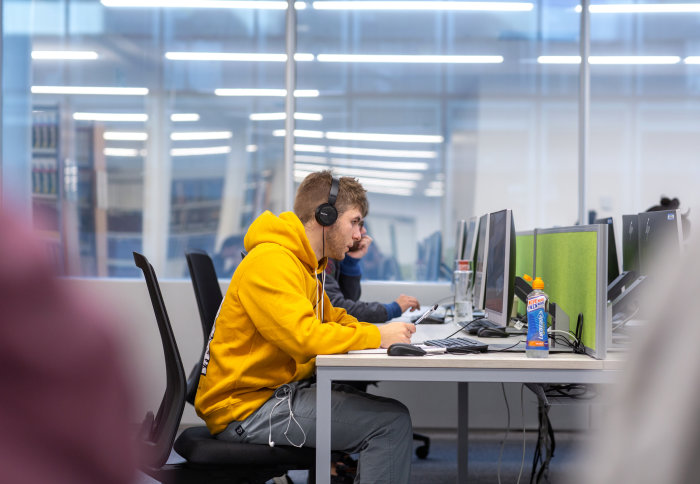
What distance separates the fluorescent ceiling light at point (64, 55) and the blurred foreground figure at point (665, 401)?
4335mm

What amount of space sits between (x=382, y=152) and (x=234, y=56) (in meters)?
1.04

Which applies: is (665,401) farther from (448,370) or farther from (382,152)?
(382,152)

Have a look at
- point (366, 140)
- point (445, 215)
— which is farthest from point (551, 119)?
point (366, 140)

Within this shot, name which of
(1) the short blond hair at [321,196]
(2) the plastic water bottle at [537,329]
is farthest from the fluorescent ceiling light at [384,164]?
(2) the plastic water bottle at [537,329]

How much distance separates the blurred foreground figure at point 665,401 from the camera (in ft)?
1.13

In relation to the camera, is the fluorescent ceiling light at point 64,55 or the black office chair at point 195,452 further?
the fluorescent ceiling light at point 64,55

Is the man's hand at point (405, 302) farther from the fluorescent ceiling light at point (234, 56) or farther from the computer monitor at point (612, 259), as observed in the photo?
the fluorescent ceiling light at point (234, 56)

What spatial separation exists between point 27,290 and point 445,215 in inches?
152

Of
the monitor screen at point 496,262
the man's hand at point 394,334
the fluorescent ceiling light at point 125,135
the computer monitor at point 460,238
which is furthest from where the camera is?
the fluorescent ceiling light at point 125,135

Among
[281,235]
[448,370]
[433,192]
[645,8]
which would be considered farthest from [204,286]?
[645,8]

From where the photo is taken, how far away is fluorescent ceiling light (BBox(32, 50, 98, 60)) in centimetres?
418

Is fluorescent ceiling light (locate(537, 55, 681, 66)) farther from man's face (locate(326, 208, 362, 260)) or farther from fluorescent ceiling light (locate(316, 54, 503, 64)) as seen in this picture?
man's face (locate(326, 208, 362, 260))

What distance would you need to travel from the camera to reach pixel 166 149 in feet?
13.5

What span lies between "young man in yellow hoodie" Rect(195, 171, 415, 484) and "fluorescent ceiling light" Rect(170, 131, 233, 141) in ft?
7.32
